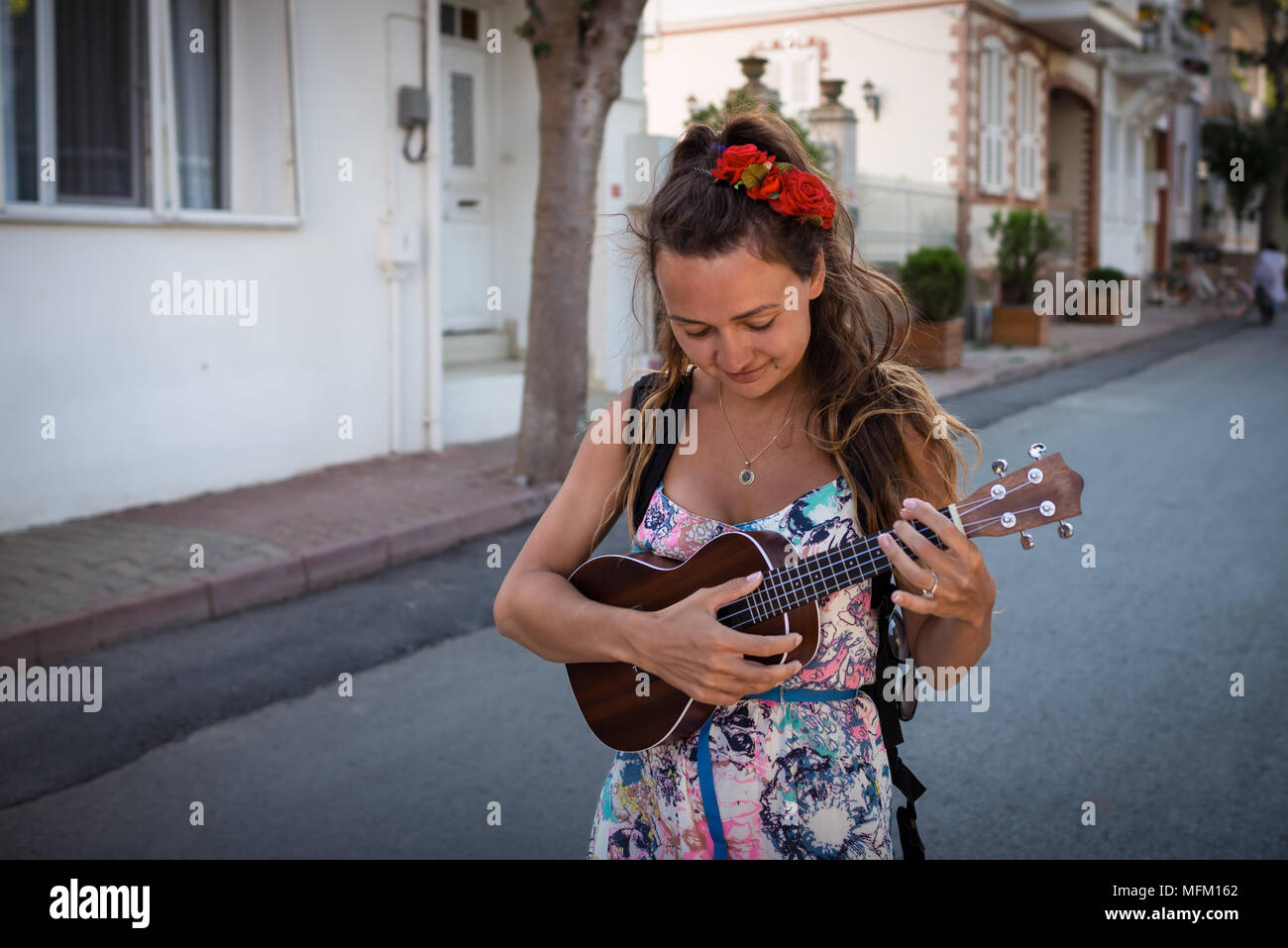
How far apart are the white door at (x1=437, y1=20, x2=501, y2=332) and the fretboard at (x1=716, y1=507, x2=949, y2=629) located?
Answer: 1028cm

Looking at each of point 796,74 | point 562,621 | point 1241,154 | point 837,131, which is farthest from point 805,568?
point 1241,154

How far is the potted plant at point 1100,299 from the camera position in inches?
977

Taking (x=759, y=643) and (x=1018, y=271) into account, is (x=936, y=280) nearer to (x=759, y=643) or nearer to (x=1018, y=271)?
(x=1018, y=271)

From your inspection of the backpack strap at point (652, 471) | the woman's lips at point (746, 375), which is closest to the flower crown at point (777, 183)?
the woman's lips at point (746, 375)

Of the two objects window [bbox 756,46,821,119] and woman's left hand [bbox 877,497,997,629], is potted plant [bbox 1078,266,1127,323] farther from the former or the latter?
woman's left hand [bbox 877,497,997,629]

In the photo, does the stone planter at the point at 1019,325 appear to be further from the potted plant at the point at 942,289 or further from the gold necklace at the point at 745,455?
the gold necklace at the point at 745,455

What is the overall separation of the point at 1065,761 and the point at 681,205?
303cm

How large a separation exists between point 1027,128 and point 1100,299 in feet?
12.6

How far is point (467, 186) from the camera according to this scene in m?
12.1

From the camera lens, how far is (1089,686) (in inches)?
195

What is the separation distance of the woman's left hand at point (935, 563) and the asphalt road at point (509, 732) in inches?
83.9

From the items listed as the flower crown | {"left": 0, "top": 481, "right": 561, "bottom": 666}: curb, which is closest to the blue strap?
the flower crown

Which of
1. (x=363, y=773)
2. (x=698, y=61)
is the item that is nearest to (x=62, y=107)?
(x=363, y=773)

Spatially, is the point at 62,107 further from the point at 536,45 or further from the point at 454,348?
the point at 454,348
